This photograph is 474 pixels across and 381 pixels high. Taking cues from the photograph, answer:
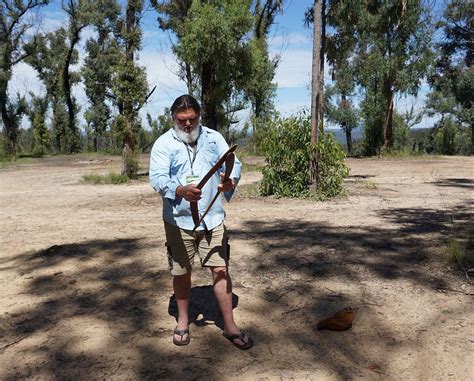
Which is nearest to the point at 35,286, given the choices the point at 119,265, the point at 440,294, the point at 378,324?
the point at 119,265

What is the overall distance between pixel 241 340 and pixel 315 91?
753 centimetres

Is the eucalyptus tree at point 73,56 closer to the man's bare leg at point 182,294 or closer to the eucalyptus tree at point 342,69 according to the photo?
the eucalyptus tree at point 342,69

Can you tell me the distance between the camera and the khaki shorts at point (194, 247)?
3072mm

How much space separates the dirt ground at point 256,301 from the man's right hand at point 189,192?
1.05m

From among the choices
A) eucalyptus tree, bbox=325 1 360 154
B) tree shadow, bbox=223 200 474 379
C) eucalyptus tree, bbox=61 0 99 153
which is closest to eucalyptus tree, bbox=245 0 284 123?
eucalyptus tree, bbox=325 1 360 154

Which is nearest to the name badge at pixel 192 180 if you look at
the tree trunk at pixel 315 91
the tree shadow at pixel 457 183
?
the tree trunk at pixel 315 91

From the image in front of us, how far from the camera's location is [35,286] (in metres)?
4.39

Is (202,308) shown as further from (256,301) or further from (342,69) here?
(342,69)

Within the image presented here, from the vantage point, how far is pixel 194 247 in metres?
3.12

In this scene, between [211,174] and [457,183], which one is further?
[457,183]

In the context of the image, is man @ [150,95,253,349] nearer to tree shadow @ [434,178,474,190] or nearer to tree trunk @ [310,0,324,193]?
tree trunk @ [310,0,324,193]

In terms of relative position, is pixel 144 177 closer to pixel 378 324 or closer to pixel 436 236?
pixel 436 236

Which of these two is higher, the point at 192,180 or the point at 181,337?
the point at 192,180

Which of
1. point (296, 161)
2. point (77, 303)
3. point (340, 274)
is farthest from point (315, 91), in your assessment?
point (77, 303)
